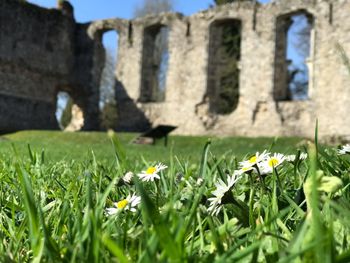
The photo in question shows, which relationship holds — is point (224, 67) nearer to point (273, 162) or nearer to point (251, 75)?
point (251, 75)

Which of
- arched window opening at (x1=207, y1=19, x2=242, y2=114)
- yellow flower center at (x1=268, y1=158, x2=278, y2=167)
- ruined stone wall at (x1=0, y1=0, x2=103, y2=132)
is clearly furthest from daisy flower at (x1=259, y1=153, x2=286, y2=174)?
ruined stone wall at (x1=0, y1=0, x2=103, y2=132)

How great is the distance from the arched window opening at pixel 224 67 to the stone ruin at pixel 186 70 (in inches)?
2.4

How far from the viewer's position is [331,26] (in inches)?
645

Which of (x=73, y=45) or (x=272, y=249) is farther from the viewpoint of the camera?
(x=73, y=45)

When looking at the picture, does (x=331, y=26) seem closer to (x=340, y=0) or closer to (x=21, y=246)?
(x=340, y=0)

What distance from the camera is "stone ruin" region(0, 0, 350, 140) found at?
54.1ft

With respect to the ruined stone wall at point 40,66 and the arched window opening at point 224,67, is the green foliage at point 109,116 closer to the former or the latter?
the ruined stone wall at point 40,66

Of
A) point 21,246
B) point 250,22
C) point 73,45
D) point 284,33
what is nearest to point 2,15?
point 73,45

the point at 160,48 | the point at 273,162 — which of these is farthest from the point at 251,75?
the point at 273,162

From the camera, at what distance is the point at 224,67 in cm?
2208

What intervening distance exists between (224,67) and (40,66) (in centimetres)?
801

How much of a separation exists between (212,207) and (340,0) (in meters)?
16.9

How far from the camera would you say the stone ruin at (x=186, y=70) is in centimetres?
A: 1650

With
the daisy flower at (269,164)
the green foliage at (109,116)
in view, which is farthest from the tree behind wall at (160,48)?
the daisy flower at (269,164)
